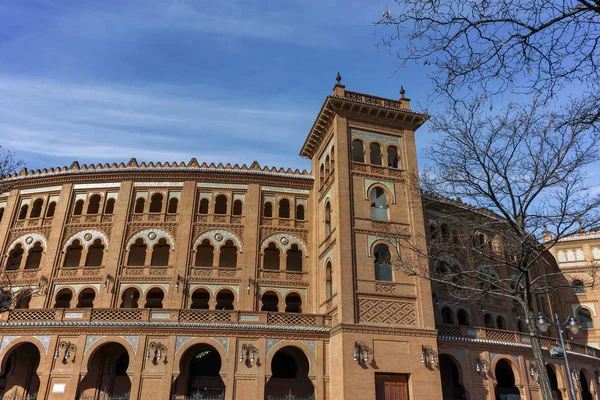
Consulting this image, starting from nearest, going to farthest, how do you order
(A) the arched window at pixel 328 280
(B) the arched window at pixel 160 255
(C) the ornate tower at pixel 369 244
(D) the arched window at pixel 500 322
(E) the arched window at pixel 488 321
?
(C) the ornate tower at pixel 369 244, (A) the arched window at pixel 328 280, (B) the arched window at pixel 160 255, (E) the arched window at pixel 488 321, (D) the arched window at pixel 500 322

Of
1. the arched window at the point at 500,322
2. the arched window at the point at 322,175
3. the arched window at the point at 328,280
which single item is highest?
the arched window at the point at 322,175

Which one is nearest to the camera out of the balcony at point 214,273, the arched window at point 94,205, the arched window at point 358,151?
the balcony at point 214,273

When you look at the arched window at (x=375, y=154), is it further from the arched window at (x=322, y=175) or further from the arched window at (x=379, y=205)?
the arched window at (x=322, y=175)

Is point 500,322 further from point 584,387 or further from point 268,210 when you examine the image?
point 268,210

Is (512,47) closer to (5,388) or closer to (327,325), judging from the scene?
(327,325)

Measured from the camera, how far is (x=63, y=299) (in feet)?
83.5

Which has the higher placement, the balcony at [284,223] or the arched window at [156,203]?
the arched window at [156,203]

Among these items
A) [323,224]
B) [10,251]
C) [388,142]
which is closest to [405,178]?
[388,142]

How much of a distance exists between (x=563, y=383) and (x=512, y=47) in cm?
2509

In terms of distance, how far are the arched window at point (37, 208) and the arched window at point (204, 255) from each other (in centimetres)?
981

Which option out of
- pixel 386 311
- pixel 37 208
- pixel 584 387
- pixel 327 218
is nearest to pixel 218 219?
pixel 327 218

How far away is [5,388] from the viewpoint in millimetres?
22906

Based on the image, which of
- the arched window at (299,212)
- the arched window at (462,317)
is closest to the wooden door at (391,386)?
the arched window at (462,317)

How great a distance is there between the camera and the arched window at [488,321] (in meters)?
28.3
